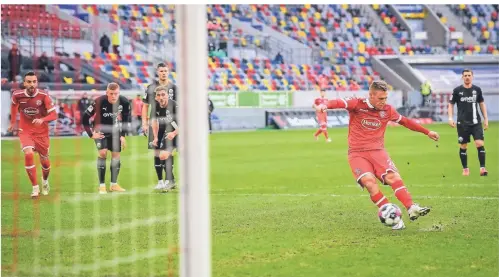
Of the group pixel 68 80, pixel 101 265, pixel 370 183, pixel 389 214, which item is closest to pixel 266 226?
pixel 370 183

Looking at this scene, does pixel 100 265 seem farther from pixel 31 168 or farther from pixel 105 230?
pixel 31 168

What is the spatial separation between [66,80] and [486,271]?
14.5m

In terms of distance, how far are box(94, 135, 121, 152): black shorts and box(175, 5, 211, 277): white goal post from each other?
728cm

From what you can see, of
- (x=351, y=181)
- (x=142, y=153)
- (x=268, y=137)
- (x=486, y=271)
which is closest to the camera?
(x=486, y=271)

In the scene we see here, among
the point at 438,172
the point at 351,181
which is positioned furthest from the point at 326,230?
the point at 438,172

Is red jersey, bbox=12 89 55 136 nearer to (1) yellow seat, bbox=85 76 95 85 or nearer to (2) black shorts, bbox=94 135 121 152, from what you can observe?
(2) black shorts, bbox=94 135 121 152

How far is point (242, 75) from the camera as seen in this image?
33438mm

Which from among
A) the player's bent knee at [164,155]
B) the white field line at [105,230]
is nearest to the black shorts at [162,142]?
the player's bent knee at [164,155]

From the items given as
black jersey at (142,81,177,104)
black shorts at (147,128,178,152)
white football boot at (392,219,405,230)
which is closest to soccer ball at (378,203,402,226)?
white football boot at (392,219,405,230)

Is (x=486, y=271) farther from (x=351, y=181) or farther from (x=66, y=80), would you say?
(x=66, y=80)

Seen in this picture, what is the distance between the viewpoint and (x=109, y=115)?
11.5 meters

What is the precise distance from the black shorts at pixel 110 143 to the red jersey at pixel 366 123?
4212 millimetres

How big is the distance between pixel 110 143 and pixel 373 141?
475 centimetres

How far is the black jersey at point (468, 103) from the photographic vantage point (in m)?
13.0
